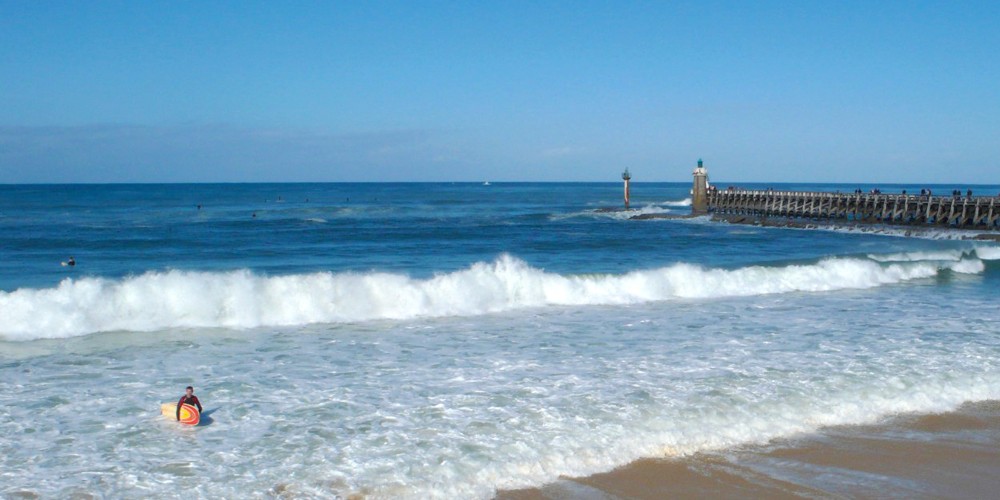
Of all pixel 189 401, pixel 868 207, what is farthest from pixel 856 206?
Answer: pixel 189 401

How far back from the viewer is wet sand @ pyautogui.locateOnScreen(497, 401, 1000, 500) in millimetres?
7176

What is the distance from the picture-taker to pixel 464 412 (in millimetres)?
9367

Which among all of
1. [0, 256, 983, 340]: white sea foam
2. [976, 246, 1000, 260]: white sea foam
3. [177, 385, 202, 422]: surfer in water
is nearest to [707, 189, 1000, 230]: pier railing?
[976, 246, 1000, 260]: white sea foam

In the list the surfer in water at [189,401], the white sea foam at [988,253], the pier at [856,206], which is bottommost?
the white sea foam at [988,253]

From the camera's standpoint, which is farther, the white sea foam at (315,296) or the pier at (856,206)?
the pier at (856,206)

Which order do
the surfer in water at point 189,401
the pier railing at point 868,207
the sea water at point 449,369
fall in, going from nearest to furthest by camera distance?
the sea water at point 449,369, the surfer in water at point 189,401, the pier railing at point 868,207

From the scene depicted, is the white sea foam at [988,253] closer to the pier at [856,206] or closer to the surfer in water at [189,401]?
the pier at [856,206]

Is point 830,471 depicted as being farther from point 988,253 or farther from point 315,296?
point 988,253

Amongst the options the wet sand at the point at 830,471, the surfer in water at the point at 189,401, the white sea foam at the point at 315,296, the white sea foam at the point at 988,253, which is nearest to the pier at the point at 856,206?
the white sea foam at the point at 988,253

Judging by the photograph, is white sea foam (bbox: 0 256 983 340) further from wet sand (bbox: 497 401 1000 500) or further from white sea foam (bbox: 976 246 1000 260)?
white sea foam (bbox: 976 246 1000 260)

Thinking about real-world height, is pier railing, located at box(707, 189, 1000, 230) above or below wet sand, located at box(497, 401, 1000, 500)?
above

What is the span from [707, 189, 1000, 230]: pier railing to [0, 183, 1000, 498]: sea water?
20369 mm

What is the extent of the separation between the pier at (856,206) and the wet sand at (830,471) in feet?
122

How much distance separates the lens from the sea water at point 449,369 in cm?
778
